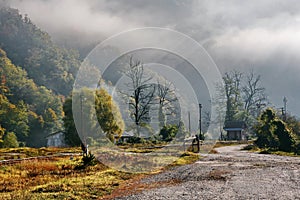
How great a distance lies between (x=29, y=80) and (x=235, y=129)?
81.4 metres

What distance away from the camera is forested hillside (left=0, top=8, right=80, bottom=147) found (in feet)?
282

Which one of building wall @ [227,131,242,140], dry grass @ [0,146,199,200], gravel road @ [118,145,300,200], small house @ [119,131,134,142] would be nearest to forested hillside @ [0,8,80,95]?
building wall @ [227,131,242,140]

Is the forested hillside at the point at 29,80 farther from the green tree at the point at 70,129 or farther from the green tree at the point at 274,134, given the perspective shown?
the green tree at the point at 274,134

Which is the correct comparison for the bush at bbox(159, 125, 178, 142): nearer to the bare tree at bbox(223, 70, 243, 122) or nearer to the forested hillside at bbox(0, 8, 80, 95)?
the bare tree at bbox(223, 70, 243, 122)

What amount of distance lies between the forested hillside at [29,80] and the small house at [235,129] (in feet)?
144

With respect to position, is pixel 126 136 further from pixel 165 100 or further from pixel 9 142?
pixel 9 142

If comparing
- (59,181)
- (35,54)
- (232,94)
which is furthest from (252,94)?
(35,54)

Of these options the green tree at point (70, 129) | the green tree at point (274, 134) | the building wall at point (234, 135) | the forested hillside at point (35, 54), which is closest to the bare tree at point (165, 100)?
the green tree at point (274, 134)

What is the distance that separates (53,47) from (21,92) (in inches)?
3178

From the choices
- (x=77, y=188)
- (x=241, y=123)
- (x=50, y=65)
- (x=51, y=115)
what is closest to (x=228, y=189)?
(x=77, y=188)

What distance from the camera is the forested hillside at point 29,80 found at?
86.1 m

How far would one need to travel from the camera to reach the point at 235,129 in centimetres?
7688

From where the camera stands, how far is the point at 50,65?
166875 mm

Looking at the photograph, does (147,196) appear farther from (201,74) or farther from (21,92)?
(21,92)
